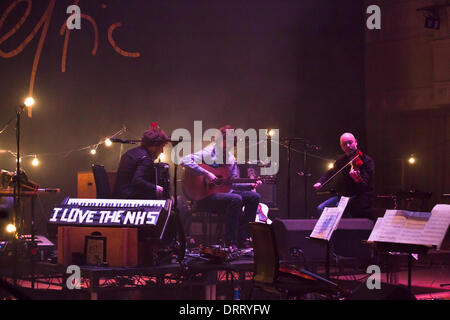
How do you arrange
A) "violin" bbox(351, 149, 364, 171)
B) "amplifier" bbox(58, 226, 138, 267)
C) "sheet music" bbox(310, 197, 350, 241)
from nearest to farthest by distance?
"sheet music" bbox(310, 197, 350, 241)
"amplifier" bbox(58, 226, 138, 267)
"violin" bbox(351, 149, 364, 171)

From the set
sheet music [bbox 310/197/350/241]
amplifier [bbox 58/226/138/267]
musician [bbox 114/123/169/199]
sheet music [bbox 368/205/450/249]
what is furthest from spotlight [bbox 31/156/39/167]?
sheet music [bbox 368/205/450/249]

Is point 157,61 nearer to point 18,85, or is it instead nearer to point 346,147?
point 18,85

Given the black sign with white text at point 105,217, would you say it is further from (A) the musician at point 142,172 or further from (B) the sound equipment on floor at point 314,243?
(B) the sound equipment on floor at point 314,243

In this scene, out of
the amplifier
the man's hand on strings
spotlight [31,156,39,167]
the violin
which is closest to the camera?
the amplifier

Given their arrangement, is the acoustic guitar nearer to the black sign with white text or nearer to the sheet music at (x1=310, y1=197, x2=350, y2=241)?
the black sign with white text

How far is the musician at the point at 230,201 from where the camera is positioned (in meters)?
7.03

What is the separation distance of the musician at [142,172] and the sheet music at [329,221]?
1.95m

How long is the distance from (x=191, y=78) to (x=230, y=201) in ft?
13.5

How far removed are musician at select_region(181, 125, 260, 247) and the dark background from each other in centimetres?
303

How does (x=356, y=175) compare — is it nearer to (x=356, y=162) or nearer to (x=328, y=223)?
(x=356, y=162)

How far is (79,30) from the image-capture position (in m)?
9.91

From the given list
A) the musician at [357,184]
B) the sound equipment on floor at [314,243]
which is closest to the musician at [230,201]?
the sound equipment on floor at [314,243]

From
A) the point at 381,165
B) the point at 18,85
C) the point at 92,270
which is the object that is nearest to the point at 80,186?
the point at 18,85

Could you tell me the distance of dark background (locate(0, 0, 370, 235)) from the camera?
384 inches
